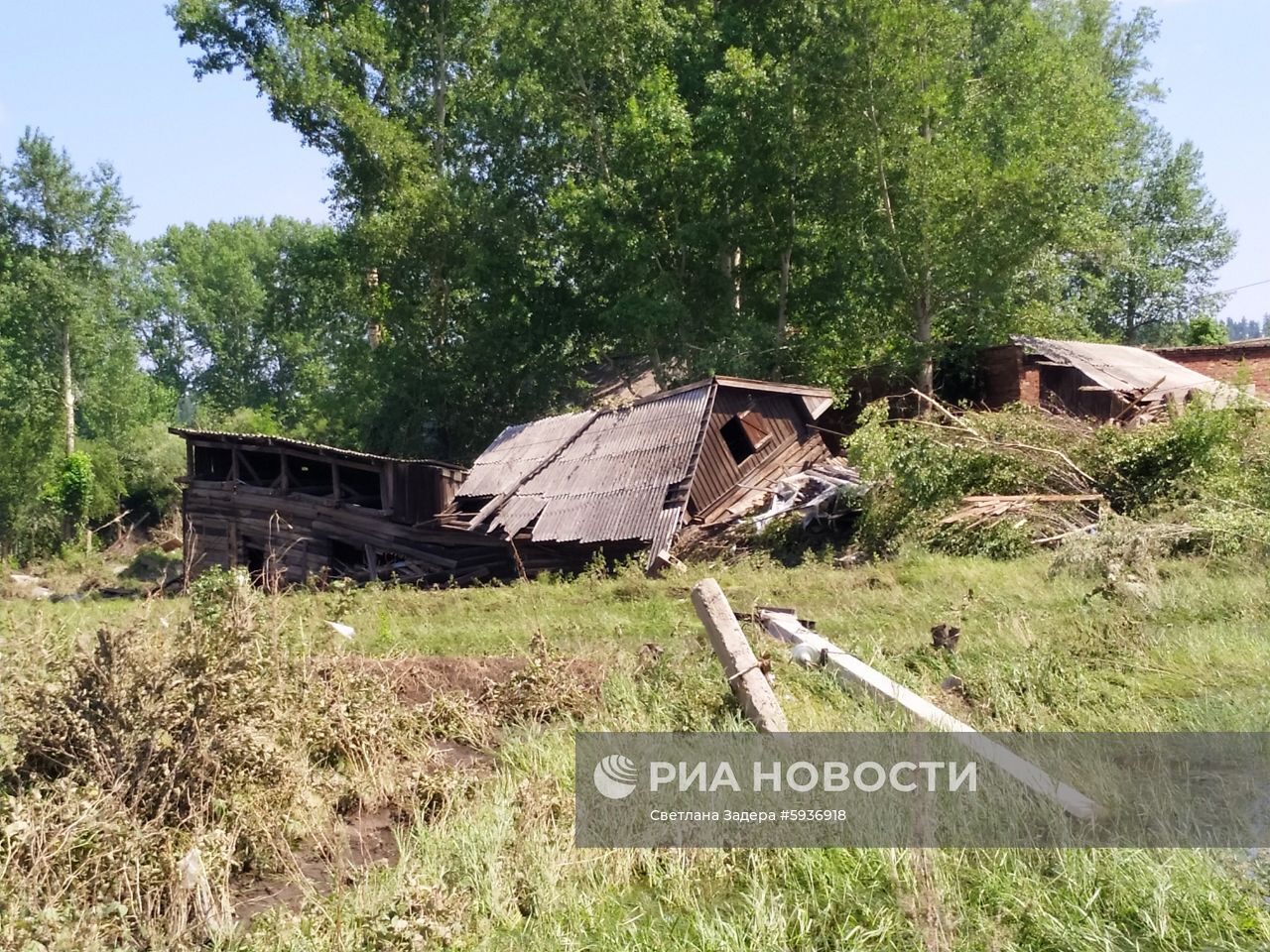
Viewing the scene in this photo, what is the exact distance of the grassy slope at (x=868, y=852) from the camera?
4.50m

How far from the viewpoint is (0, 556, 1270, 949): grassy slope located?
4.50m

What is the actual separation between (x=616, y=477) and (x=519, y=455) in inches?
158

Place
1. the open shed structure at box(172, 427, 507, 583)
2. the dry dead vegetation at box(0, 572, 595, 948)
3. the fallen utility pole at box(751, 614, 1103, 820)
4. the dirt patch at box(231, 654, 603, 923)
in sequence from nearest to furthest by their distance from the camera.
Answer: the dry dead vegetation at box(0, 572, 595, 948), the fallen utility pole at box(751, 614, 1103, 820), the dirt patch at box(231, 654, 603, 923), the open shed structure at box(172, 427, 507, 583)

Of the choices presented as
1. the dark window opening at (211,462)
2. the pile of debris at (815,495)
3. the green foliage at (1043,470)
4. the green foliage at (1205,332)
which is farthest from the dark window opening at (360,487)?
the green foliage at (1205,332)

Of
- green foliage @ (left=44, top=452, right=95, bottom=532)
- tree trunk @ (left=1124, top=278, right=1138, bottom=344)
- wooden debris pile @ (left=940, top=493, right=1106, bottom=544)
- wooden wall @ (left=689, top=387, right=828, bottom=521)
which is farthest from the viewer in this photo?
tree trunk @ (left=1124, top=278, right=1138, bottom=344)

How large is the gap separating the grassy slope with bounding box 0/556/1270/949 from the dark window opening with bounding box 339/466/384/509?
9.68m

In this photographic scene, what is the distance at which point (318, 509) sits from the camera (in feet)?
68.7

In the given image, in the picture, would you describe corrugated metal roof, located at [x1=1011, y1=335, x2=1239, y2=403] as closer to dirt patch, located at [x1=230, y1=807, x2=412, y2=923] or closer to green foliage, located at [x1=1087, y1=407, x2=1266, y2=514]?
green foliage, located at [x1=1087, y1=407, x2=1266, y2=514]

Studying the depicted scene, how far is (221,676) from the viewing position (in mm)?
6078

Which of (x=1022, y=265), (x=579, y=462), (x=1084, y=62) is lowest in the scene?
(x=579, y=462)

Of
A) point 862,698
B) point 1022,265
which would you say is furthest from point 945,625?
point 1022,265

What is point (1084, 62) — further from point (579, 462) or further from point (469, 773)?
point (469, 773)

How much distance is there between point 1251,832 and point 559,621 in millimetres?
7598

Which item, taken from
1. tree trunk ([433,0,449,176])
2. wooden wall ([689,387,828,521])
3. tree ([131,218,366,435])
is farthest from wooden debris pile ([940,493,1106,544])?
tree ([131,218,366,435])
